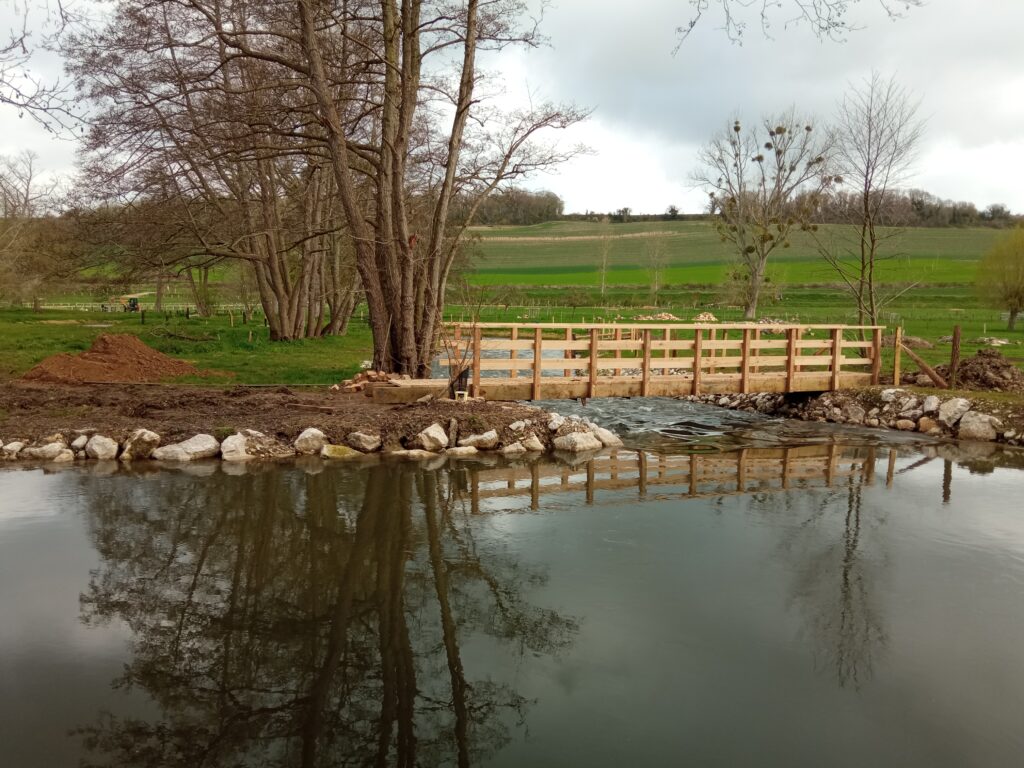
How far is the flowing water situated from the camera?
4.59m

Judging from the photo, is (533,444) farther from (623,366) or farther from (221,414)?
(221,414)

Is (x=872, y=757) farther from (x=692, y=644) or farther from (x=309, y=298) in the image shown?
(x=309, y=298)

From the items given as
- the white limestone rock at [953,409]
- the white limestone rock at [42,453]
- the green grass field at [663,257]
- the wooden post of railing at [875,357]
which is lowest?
the white limestone rock at [42,453]

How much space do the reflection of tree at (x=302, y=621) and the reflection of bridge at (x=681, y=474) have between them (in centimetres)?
115

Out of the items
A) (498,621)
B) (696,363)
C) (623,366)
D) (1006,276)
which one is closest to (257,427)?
(623,366)

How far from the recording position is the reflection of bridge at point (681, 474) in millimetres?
10383

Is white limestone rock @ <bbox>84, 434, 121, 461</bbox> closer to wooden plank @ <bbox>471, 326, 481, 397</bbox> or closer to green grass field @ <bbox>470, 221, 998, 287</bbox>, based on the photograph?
wooden plank @ <bbox>471, 326, 481, 397</bbox>

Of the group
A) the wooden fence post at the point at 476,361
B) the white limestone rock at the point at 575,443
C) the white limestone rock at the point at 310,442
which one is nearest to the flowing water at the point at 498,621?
the white limestone rock at the point at 310,442

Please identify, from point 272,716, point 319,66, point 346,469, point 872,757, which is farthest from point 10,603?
point 319,66

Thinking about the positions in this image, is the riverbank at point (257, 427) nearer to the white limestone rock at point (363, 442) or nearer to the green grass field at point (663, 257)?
the white limestone rock at point (363, 442)

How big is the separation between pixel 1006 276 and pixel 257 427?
3548cm

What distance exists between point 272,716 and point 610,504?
5.67 m

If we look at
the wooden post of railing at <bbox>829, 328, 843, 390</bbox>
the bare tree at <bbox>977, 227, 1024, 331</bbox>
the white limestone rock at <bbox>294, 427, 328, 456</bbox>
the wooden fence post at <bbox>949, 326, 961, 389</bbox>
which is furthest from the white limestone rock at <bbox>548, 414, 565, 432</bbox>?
the bare tree at <bbox>977, 227, 1024, 331</bbox>

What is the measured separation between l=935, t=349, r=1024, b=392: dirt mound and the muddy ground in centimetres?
1023
